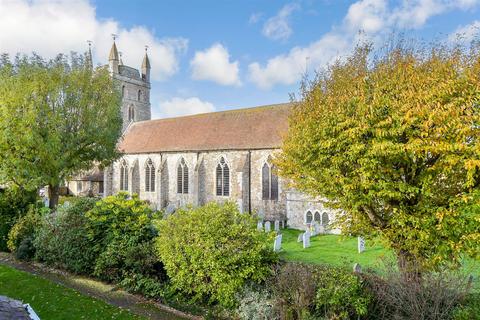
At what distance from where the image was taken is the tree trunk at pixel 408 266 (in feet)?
25.0

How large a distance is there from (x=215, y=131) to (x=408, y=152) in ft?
75.4

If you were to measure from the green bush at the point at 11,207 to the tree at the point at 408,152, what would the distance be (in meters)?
14.1

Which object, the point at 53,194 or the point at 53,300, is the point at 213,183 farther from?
→ the point at 53,300

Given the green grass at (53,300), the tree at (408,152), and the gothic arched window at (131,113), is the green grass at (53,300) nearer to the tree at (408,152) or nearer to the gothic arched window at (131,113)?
the tree at (408,152)

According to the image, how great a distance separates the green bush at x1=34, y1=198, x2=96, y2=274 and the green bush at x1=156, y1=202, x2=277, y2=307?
12.0 ft

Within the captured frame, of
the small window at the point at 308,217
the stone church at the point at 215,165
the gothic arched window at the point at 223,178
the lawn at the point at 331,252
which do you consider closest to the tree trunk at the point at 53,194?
the stone church at the point at 215,165

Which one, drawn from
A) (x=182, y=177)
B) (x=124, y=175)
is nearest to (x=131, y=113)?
(x=124, y=175)

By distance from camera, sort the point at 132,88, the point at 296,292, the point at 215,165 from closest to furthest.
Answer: the point at 296,292, the point at 215,165, the point at 132,88

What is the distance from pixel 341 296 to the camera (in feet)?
23.8

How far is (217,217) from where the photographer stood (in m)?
9.27

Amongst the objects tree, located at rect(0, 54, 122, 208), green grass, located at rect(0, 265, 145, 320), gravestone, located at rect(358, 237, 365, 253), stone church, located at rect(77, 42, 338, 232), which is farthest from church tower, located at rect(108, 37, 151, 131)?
gravestone, located at rect(358, 237, 365, 253)

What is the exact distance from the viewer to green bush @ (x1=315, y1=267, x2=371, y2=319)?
23.8ft

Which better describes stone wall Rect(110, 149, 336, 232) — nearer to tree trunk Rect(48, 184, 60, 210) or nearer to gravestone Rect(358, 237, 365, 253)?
gravestone Rect(358, 237, 365, 253)

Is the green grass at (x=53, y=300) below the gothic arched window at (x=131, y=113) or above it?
below
